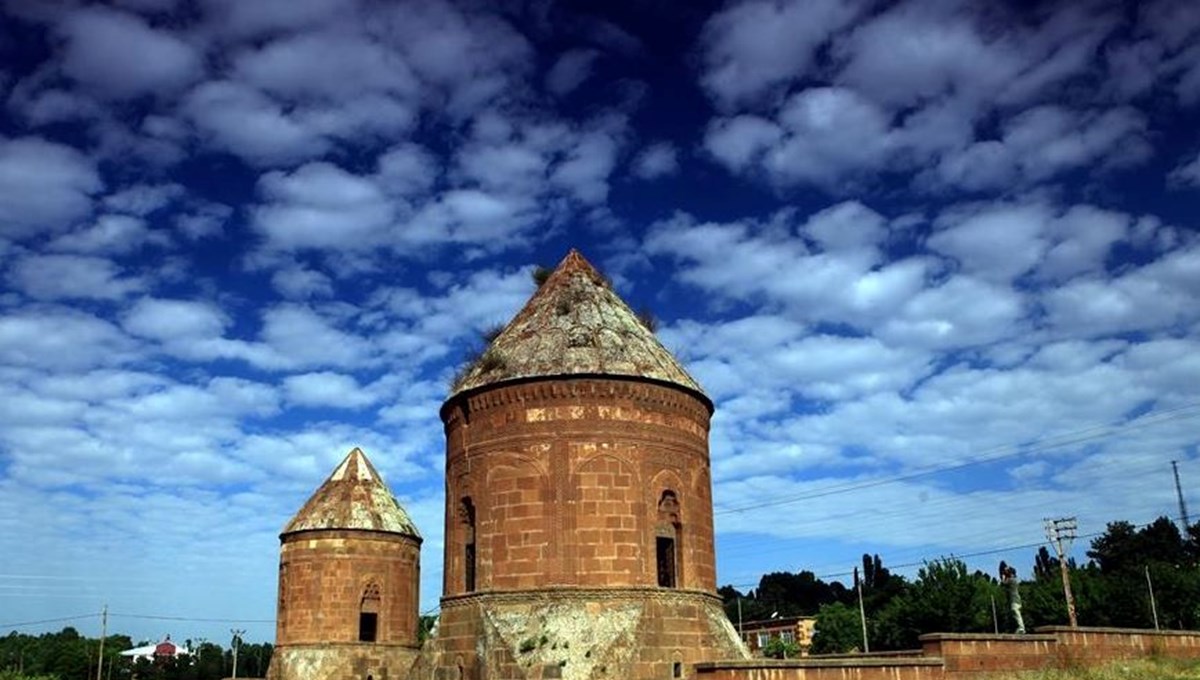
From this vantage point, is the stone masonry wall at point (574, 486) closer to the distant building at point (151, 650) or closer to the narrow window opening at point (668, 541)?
the narrow window opening at point (668, 541)

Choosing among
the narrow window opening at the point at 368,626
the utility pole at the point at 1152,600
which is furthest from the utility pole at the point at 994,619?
the narrow window opening at the point at 368,626

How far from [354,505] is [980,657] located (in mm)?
21340

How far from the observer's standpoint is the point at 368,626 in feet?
105

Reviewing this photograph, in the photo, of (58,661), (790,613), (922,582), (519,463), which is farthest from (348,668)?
(790,613)

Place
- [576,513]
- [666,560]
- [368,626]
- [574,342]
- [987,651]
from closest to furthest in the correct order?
[576,513]
[987,651]
[666,560]
[574,342]
[368,626]

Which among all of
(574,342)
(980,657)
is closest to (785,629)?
(980,657)

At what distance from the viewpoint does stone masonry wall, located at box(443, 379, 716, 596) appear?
17469 mm

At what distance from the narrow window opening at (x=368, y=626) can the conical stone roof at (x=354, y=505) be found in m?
2.86

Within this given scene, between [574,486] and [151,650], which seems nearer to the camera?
[574,486]

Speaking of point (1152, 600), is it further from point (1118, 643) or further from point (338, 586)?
point (338, 586)

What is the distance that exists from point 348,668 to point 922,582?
31.3 metres

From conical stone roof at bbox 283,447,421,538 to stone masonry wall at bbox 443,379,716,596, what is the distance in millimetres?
13483

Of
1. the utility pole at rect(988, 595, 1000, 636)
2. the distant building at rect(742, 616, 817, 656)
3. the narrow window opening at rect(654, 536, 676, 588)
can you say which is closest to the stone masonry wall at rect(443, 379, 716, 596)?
the narrow window opening at rect(654, 536, 676, 588)

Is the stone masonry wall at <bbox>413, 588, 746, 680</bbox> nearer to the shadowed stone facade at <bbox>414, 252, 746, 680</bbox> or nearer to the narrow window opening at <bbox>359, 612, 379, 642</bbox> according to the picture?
the shadowed stone facade at <bbox>414, 252, 746, 680</bbox>
